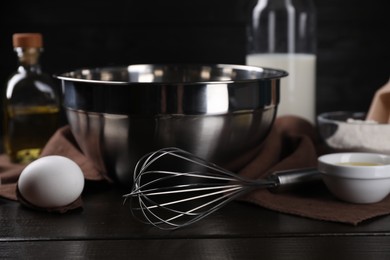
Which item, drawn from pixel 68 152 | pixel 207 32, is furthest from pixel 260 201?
pixel 207 32

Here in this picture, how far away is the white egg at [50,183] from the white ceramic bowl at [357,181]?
268 mm

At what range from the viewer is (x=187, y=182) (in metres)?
0.82

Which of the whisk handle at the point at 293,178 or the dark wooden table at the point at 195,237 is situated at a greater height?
the whisk handle at the point at 293,178

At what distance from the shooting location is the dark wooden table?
63 cm

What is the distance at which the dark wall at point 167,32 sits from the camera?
143 cm

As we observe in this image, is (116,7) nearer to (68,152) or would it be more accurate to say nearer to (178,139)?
(68,152)

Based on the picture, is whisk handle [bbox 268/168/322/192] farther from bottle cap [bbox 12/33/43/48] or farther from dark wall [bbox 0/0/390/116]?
dark wall [bbox 0/0/390/116]

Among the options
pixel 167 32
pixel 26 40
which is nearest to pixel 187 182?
pixel 26 40

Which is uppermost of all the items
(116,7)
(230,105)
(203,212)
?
(116,7)

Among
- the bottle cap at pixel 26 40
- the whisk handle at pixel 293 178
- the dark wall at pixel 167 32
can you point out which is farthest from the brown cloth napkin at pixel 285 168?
the dark wall at pixel 167 32

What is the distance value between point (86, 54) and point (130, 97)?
2.35 feet

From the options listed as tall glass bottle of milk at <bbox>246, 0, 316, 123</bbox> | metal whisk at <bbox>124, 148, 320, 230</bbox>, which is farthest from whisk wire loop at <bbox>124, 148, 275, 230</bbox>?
tall glass bottle of milk at <bbox>246, 0, 316, 123</bbox>

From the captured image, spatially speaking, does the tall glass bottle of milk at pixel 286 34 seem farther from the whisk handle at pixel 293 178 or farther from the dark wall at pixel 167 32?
the whisk handle at pixel 293 178

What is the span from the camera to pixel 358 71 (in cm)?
149
